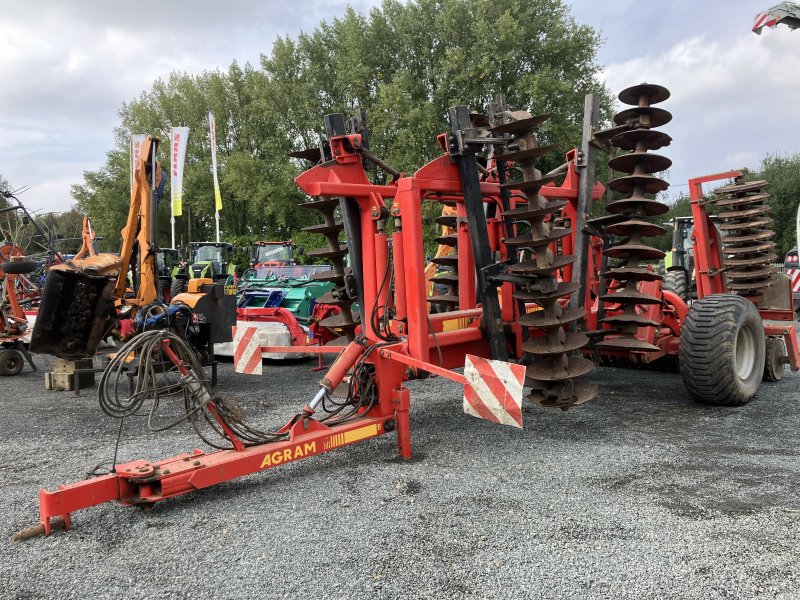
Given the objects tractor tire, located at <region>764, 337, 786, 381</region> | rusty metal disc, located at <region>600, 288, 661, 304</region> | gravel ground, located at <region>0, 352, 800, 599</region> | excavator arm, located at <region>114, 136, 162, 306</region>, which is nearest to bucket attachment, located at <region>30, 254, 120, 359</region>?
excavator arm, located at <region>114, 136, 162, 306</region>

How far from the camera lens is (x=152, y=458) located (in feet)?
14.1

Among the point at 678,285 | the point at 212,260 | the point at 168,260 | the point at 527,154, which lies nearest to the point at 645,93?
the point at 527,154

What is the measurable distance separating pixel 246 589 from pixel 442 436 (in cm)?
240

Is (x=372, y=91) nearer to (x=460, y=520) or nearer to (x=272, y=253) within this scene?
(x=272, y=253)

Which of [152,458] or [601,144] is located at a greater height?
[601,144]

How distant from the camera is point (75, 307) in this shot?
21.4ft

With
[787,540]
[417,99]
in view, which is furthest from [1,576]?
[417,99]

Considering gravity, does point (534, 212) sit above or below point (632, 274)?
above

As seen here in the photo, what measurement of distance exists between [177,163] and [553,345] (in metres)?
A: 18.1

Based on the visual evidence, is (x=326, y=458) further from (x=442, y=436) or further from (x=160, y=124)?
(x=160, y=124)

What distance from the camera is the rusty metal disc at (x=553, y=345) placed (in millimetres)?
4250

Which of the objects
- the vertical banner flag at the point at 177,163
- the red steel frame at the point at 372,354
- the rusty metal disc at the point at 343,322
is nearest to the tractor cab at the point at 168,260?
the vertical banner flag at the point at 177,163

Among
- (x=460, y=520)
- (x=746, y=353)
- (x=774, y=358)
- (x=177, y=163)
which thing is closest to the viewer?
(x=460, y=520)

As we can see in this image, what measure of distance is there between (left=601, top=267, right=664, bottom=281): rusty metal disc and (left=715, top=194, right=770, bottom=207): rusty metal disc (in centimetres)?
186
